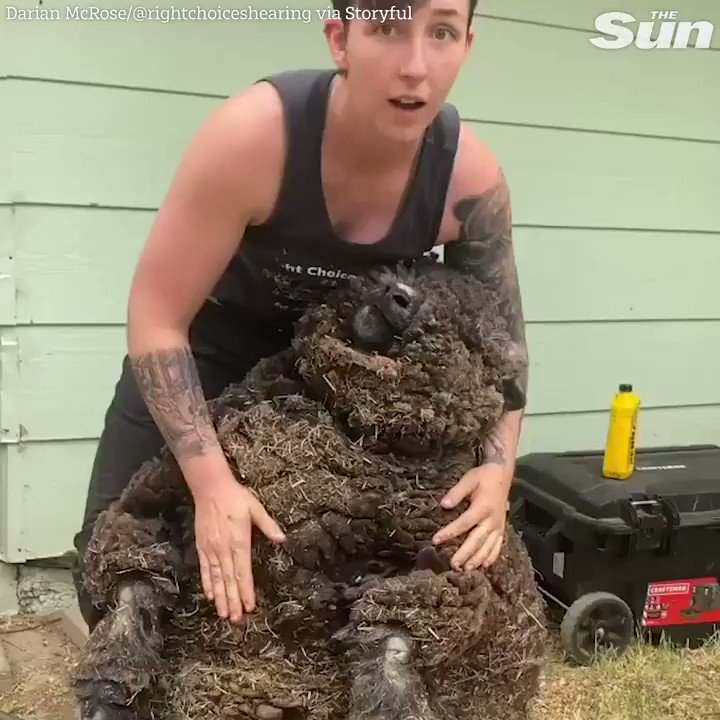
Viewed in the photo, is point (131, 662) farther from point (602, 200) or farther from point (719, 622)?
point (602, 200)

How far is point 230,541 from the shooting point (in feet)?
3.10

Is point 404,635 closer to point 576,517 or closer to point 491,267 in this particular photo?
point 491,267

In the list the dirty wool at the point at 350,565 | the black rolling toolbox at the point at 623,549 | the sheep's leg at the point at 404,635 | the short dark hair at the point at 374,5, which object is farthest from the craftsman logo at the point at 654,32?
the sheep's leg at the point at 404,635

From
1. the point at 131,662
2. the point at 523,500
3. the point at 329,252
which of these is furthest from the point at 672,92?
the point at 131,662

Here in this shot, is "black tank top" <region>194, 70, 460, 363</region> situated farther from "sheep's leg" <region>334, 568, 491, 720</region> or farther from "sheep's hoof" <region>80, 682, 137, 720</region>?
"sheep's hoof" <region>80, 682, 137, 720</region>

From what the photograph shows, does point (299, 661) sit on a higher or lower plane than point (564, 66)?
lower

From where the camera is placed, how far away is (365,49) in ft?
3.01

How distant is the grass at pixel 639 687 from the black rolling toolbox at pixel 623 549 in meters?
0.04

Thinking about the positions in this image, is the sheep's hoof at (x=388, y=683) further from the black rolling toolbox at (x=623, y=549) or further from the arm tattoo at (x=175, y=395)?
the black rolling toolbox at (x=623, y=549)

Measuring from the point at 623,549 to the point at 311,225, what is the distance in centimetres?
120

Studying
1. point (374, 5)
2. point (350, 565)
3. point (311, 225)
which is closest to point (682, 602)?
point (350, 565)

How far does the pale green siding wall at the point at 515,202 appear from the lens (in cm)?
176

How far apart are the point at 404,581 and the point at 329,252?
Answer: 0.38 metres

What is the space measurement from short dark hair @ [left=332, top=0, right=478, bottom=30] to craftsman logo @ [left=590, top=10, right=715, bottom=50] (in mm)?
1317
